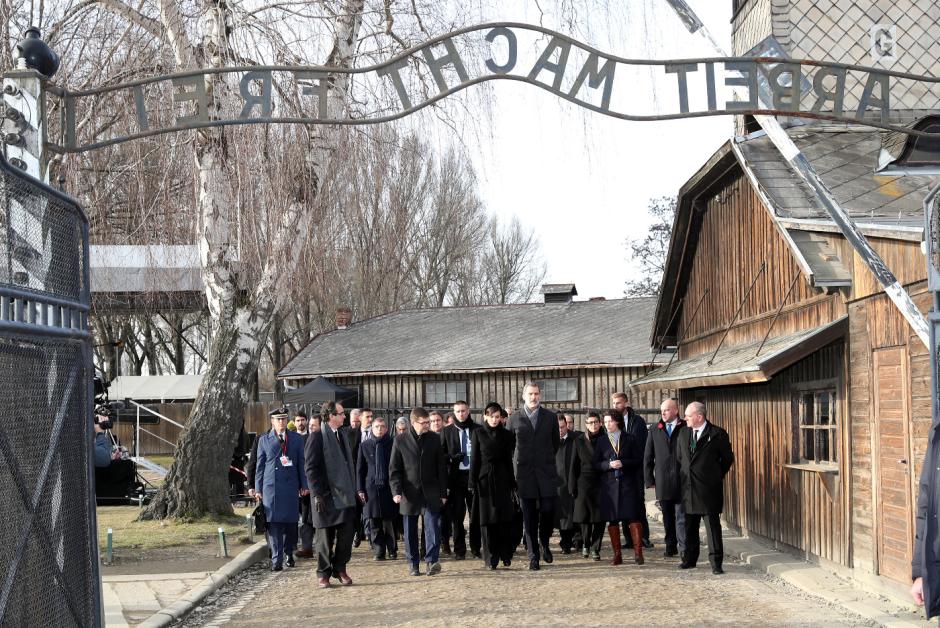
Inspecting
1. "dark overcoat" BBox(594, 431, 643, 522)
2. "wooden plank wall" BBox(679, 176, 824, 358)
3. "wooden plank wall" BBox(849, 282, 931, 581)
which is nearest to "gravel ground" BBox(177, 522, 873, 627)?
"dark overcoat" BBox(594, 431, 643, 522)

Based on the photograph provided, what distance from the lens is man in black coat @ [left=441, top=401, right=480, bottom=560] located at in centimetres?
1459

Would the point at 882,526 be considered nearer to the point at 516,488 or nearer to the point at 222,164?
the point at 516,488

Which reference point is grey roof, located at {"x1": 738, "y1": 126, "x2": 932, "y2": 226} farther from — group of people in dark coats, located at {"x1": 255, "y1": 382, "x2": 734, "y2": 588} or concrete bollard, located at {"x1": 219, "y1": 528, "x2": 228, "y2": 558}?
concrete bollard, located at {"x1": 219, "y1": 528, "x2": 228, "y2": 558}

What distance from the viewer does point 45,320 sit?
6.01 meters

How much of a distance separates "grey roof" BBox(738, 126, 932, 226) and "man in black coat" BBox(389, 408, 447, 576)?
4735 millimetres

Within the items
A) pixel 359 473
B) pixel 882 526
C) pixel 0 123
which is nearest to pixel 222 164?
pixel 359 473

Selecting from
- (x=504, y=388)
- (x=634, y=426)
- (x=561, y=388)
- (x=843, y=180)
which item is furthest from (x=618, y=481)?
(x=504, y=388)

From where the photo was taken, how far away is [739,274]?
16.4m

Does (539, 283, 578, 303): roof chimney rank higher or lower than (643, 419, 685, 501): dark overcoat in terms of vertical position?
higher

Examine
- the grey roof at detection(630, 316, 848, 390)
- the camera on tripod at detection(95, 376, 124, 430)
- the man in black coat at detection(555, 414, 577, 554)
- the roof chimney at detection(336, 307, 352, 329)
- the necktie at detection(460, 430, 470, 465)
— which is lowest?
the man in black coat at detection(555, 414, 577, 554)

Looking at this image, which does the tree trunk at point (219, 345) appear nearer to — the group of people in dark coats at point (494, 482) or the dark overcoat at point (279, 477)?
the dark overcoat at point (279, 477)

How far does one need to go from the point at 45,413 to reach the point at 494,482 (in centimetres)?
789

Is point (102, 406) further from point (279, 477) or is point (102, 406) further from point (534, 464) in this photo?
point (534, 464)

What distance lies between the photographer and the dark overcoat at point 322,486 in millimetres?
12148
